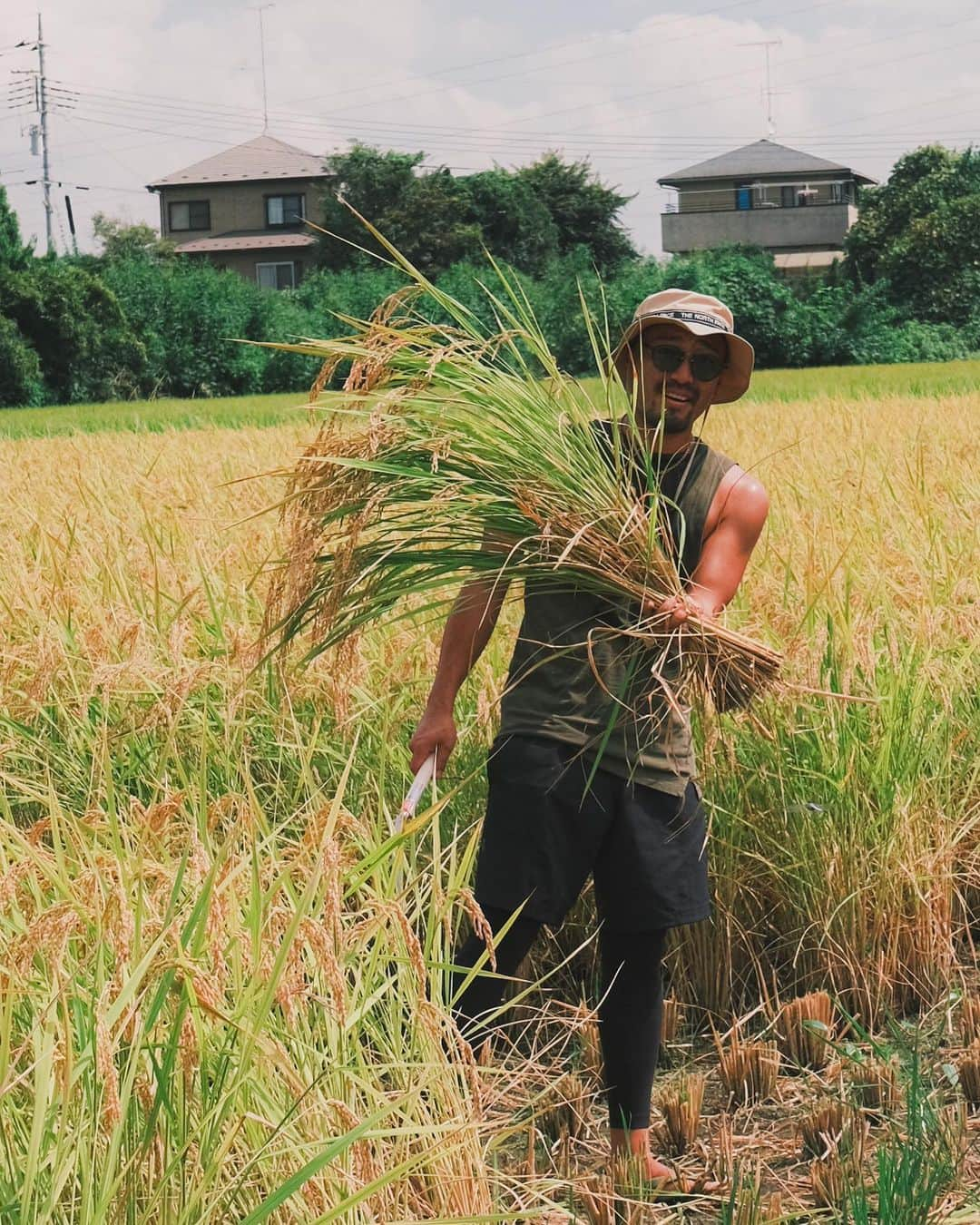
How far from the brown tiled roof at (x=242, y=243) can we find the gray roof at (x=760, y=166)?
53.3 feet

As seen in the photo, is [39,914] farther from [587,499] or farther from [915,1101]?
[915,1101]

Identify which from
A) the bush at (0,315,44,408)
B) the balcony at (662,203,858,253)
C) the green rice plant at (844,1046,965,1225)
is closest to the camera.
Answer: the green rice plant at (844,1046,965,1225)

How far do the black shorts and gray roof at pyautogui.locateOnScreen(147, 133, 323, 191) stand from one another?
52.8 metres

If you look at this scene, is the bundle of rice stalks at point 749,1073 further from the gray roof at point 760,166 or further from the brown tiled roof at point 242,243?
the gray roof at point 760,166

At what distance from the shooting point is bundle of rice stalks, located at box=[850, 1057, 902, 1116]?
2.51 metres

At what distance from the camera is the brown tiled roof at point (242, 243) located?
51.7 metres

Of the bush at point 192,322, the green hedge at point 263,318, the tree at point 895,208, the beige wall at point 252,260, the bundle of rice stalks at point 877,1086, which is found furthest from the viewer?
the beige wall at point 252,260

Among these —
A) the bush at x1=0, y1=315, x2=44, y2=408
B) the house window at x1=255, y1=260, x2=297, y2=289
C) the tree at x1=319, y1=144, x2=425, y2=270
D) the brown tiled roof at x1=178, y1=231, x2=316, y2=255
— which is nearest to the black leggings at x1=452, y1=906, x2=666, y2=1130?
the bush at x1=0, y1=315, x2=44, y2=408

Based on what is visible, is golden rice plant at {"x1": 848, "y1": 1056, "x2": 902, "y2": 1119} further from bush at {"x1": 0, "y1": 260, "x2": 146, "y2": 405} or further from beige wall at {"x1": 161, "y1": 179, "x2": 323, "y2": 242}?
beige wall at {"x1": 161, "y1": 179, "x2": 323, "y2": 242}

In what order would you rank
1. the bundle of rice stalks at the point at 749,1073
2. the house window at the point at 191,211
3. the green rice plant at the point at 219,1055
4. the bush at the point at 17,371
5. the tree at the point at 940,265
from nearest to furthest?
the green rice plant at the point at 219,1055, the bundle of rice stalks at the point at 749,1073, the bush at the point at 17,371, the tree at the point at 940,265, the house window at the point at 191,211

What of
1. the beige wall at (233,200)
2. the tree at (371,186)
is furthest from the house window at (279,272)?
the tree at (371,186)

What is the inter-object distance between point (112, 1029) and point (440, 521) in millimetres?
971

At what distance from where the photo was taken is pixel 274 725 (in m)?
3.27

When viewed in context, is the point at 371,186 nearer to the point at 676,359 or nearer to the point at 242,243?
the point at 242,243
